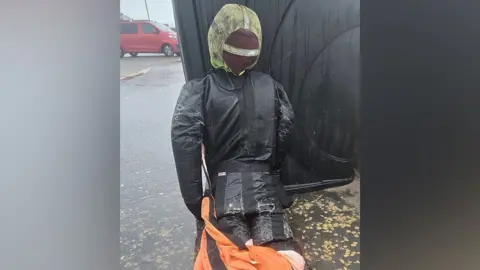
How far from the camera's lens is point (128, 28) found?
717 millimetres

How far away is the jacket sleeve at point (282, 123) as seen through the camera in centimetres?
86

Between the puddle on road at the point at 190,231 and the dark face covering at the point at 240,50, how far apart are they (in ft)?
0.93

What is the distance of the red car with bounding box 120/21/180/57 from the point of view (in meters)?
0.72

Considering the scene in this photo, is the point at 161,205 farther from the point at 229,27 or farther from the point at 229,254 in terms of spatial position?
the point at 229,27

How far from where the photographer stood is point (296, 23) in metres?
0.85

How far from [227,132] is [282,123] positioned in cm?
12

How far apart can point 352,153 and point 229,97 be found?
0.26m

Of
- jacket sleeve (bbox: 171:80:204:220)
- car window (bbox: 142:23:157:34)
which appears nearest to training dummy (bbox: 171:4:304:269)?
jacket sleeve (bbox: 171:80:204:220)

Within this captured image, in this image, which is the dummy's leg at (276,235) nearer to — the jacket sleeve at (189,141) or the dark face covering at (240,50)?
the jacket sleeve at (189,141)
